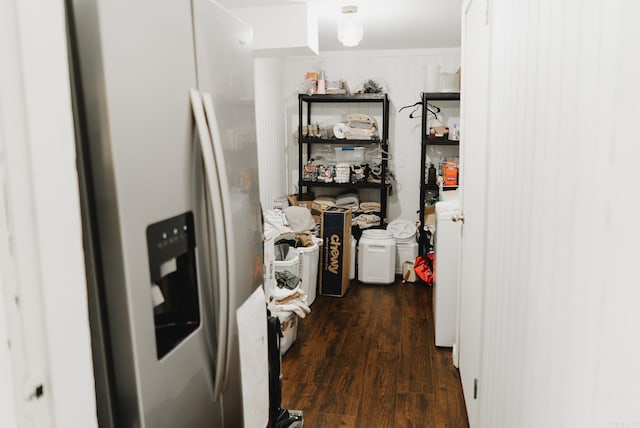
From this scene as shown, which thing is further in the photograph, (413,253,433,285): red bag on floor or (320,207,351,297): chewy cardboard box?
(413,253,433,285): red bag on floor

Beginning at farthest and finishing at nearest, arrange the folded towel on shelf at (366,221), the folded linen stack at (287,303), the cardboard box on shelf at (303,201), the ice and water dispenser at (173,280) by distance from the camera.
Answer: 1. the cardboard box on shelf at (303,201)
2. the folded towel on shelf at (366,221)
3. the folded linen stack at (287,303)
4. the ice and water dispenser at (173,280)

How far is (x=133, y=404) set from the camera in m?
1.03

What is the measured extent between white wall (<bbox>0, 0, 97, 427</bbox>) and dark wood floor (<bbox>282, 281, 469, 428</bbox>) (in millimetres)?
2097

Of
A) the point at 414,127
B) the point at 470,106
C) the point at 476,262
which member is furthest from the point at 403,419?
the point at 414,127

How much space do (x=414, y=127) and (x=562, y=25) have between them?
184 inches

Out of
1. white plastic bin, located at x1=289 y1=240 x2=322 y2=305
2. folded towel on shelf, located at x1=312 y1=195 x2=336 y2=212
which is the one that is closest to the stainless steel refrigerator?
white plastic bin, located at x1=289 y1=240 x2=322 y2=305

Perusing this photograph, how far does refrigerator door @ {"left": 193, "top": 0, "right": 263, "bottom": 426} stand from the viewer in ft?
4.10

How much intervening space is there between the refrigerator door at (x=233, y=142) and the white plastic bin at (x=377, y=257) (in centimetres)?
323

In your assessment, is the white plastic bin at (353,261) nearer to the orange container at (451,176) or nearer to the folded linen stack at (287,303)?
the orange container at (451,176)

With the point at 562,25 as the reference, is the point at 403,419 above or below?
below

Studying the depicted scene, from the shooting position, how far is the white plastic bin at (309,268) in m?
4.11

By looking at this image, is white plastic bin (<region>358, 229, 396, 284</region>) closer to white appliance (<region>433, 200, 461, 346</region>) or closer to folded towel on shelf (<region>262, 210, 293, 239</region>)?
folded towel on shelf (<region>262, 210, 293, 239</region>)

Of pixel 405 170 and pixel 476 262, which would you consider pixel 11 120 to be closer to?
pixel 476 262

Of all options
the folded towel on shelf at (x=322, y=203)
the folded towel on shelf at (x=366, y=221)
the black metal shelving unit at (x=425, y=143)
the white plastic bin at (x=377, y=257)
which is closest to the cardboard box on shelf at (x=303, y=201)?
the folded towel on shelf at (x=322, y=203)
